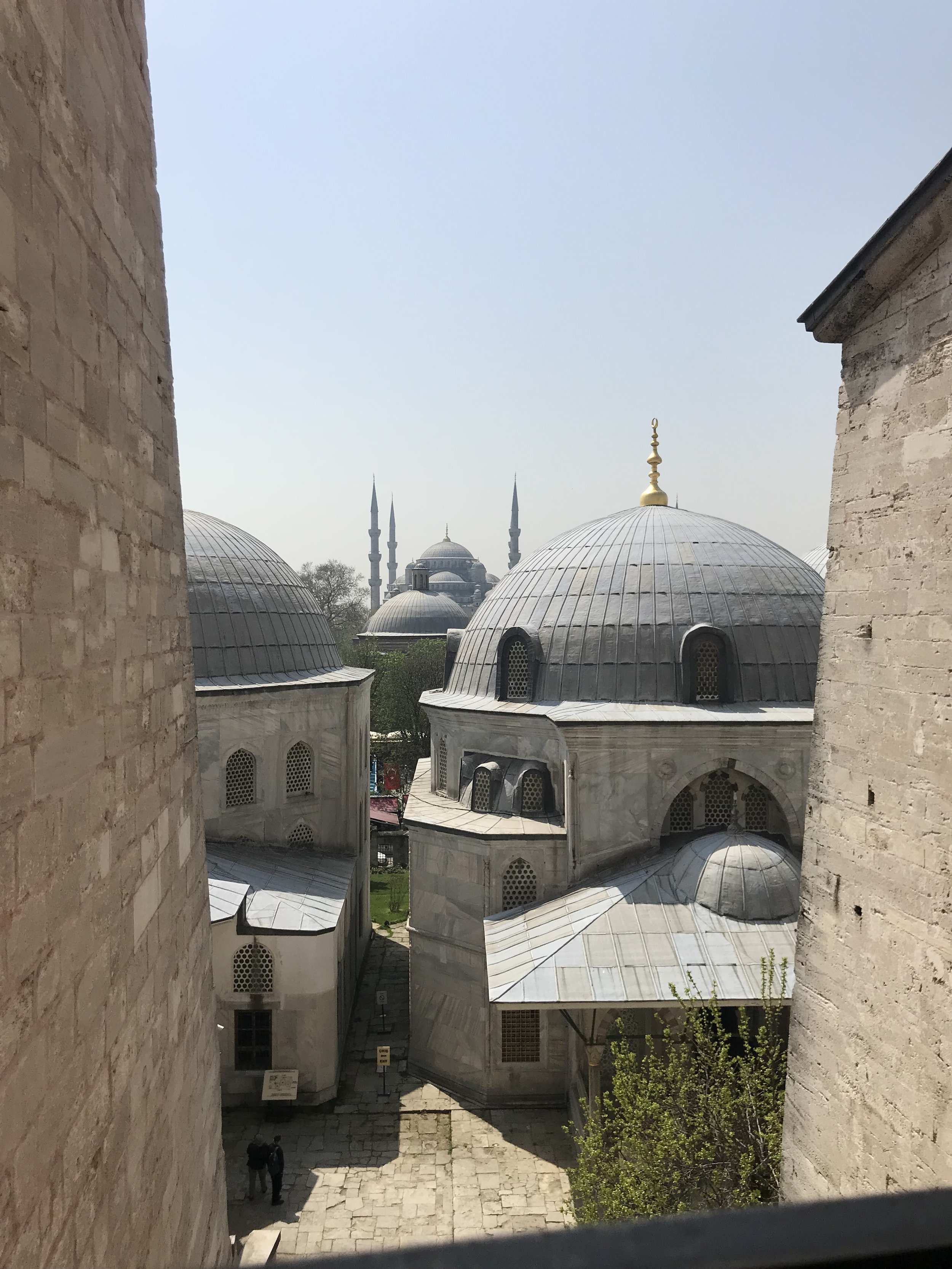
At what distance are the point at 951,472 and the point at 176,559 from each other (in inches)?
184

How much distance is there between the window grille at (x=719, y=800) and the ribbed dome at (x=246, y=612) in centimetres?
874

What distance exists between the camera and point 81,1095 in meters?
3.09

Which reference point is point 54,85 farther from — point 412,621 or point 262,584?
point 412,621

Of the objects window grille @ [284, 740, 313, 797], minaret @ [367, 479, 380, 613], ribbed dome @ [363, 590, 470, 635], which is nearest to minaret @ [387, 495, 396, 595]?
minaret @ [367, 479, 380, 613]

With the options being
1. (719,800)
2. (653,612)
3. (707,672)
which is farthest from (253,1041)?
(653,612)

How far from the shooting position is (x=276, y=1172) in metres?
11.7

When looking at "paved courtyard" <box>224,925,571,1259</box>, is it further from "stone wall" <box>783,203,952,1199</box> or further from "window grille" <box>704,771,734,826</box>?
"stone wall" <box>783,203,952,1199</box>

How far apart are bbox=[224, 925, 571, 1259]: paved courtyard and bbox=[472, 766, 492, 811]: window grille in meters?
4.79

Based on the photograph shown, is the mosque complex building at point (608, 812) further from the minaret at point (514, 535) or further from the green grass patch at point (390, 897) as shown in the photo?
the minaret at point (514, 535)

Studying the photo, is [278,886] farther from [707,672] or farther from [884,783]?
[884,783]

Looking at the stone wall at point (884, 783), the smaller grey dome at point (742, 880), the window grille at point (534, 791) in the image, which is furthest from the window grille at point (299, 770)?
the stone wall at point (884, 783)

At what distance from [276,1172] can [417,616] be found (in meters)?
38.8

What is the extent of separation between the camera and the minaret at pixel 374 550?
93.0m

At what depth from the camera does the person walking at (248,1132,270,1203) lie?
39.0ft
